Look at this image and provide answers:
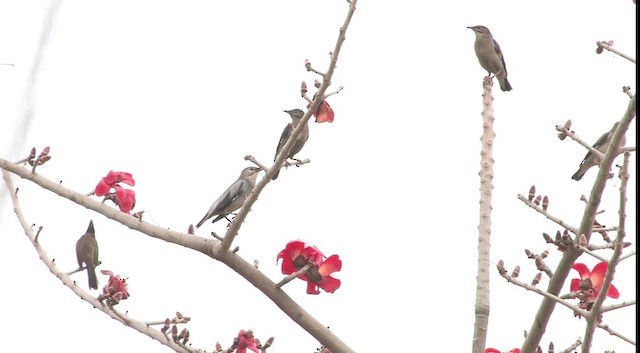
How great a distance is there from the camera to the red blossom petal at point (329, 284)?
367 cm

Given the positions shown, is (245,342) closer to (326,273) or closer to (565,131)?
(326,273)

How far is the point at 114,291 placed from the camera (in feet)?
12.6

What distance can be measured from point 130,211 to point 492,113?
5.15ft

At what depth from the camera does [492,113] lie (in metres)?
4.23

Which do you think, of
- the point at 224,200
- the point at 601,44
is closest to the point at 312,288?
the point at 601,44

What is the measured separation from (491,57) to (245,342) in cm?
597

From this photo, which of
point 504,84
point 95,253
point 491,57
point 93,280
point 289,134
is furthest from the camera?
point 504,84

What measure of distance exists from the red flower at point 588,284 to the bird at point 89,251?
6.86ft

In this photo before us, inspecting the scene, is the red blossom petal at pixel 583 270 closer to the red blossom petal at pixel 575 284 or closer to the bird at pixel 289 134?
the red blossom petal at pixel 575 284

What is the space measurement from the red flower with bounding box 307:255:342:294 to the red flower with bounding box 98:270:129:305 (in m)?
0.76

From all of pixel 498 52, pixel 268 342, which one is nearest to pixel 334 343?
pixel 268 342

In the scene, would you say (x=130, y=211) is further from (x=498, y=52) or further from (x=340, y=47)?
(x=498, y=52)

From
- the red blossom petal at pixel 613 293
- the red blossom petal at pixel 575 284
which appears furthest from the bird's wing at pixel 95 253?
the red blossom petal at pixel 613 293

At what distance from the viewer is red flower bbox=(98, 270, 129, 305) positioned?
12.5 ft
